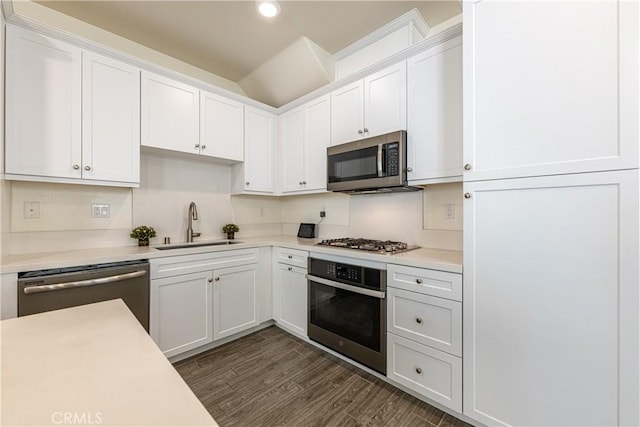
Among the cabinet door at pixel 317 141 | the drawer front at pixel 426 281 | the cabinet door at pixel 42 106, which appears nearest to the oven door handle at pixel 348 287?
the drawer front at pixel 426 281

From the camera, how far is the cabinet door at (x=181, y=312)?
6.61ft

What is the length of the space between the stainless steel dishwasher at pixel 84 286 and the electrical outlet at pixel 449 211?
2250 millimetres

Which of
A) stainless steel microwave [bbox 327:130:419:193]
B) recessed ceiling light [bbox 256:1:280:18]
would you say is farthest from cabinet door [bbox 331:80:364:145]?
recessed ceiling light [bbox 256:1:280:18]

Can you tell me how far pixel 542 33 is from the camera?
4.13 ft

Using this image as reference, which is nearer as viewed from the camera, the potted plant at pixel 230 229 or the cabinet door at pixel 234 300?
the cabinet door at pixel 234 300

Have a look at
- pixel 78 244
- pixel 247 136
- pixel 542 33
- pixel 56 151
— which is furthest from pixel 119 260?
pixel 542 33

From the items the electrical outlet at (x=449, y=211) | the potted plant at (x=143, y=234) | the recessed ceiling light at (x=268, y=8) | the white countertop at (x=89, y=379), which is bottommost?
the white countertop at (x=89, y=379)

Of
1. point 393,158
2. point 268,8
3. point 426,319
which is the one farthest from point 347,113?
point 426,319

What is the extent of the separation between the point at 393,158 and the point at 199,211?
2020 mm

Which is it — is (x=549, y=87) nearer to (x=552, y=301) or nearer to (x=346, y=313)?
(x=552, y=301)

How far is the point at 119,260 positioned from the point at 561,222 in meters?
2.53

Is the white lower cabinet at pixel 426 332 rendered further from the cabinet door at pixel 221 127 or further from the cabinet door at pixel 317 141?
the cabinet door at pixel 221 127

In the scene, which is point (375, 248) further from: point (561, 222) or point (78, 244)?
point (78, 244)

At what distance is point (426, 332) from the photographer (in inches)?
64.7
